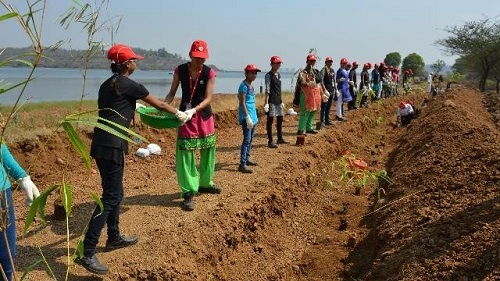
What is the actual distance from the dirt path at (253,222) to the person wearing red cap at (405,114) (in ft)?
15.4

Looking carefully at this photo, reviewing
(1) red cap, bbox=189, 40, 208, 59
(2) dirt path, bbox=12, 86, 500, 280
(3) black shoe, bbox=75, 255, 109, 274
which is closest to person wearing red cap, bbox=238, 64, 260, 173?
(2) dirt path, bbox=12, 86, 500, 280

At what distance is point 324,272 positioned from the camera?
4.67 m

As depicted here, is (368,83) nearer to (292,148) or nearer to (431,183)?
(292,148)

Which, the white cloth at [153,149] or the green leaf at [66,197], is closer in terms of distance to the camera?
the green leaf at [66,197]

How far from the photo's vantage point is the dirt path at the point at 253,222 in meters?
3.90

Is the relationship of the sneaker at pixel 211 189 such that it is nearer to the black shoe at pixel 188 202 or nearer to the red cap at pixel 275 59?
the black shoe at pixel 188 202

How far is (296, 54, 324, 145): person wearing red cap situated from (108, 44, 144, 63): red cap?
200 inches

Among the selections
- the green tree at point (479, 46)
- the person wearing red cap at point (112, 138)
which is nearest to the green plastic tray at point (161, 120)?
the person wearing red cap at point (112, 138)

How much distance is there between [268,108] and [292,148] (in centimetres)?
91

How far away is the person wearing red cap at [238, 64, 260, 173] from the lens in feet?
21.4

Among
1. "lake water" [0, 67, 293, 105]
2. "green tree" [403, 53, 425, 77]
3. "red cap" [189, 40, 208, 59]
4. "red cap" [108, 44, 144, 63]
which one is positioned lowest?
Result: "lake water" [0, 67, 293, 105]

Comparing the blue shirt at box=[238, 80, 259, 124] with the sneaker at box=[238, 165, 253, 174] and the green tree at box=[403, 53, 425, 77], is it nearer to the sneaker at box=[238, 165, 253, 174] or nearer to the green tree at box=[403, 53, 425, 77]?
the sneaker at box=[238, 165, 253, 174]

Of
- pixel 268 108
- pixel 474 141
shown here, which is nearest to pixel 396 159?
pixel 474 141

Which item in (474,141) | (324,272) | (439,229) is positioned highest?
(474,141)
